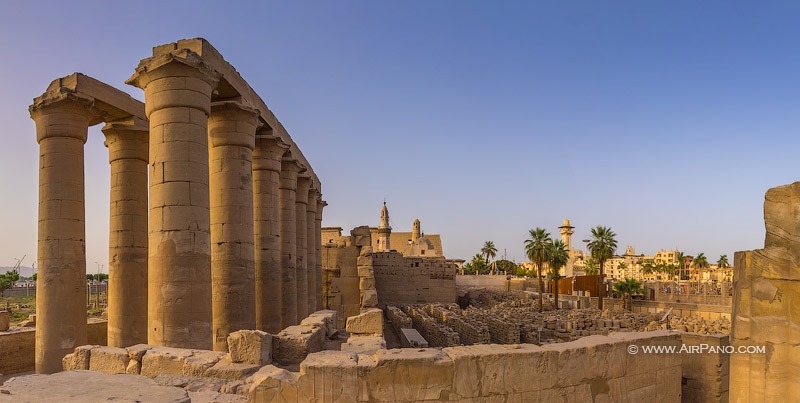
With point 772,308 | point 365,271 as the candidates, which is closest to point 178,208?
point 772,308

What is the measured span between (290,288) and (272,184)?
14.2 feet

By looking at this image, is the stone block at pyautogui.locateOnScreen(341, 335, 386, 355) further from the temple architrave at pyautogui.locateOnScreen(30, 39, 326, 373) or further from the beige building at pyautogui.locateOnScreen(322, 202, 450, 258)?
the beige building at pyautogui.locateOnScreen(322, 202, 450, 258)

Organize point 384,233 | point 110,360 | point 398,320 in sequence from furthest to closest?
point 384,233
point 398,320
point 110,360

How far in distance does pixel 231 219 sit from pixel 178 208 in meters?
2.90

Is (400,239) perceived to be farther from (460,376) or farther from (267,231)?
(460,376)

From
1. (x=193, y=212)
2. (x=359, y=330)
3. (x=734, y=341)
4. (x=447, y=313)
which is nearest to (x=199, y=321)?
(x=193, y=212)

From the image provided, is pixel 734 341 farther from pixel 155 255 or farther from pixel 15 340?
pixel 15 340

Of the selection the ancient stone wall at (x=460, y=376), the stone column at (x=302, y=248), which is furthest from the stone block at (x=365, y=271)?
the ancient stone wall at (x=460, y=376)

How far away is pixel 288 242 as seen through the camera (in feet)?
61.7

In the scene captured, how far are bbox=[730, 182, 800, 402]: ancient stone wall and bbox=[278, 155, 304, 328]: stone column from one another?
607 inches

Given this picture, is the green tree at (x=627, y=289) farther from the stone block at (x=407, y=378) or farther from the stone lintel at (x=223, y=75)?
the stone block at (x=407, y=378)

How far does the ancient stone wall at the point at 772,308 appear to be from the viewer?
4312mm

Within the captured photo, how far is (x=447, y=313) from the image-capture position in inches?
926

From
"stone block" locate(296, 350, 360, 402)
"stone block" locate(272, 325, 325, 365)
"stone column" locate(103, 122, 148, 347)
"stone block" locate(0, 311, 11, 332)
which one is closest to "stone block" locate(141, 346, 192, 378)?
"stone block" locate(272, 325, 325, 365)
